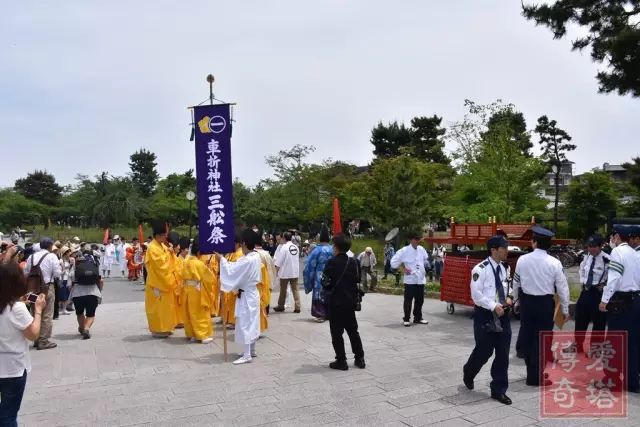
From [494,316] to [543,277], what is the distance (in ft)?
2.86

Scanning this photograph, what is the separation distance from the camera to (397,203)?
25562 millimetres

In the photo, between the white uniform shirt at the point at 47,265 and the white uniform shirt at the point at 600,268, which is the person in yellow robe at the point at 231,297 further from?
the white uniform shirt at the point at 600,268

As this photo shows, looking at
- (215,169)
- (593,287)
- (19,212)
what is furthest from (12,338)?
(19,212)

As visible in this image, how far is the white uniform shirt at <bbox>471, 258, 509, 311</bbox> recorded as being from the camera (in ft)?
16.9

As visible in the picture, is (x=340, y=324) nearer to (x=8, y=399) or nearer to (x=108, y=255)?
(x=8, y=399)

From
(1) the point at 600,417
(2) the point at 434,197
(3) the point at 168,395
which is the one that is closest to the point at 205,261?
(3) the point at 168,395

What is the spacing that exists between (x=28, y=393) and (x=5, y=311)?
8.86 ft

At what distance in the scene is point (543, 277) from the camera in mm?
5578

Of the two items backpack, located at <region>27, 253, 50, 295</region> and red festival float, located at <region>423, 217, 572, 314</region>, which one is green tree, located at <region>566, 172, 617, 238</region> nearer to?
red festival float, located at <region>423, 217, 572, 314</region>

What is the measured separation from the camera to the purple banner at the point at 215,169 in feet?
24.0

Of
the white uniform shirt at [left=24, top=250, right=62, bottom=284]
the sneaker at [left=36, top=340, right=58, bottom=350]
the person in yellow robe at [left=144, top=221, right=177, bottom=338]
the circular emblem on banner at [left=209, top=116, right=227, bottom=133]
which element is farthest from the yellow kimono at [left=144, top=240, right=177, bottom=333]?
the circular emblem on banner at [left=209, top=116, right=227, bottom=133]

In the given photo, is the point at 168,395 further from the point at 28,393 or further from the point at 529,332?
the point at 529,332

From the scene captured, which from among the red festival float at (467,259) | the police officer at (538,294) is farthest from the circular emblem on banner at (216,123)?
the red festival float at (467,259)

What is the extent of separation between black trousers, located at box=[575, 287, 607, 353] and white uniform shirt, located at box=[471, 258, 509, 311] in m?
1.85
